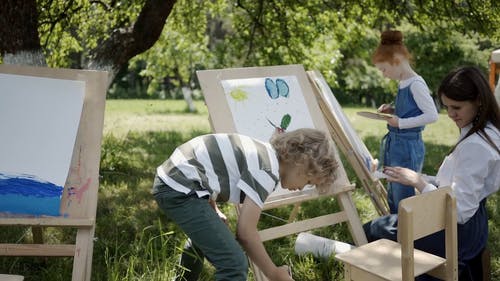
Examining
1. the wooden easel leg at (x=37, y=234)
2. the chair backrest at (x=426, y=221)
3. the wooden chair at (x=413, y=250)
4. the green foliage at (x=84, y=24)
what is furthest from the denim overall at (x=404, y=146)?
the green foliage at (x=84, y=24)

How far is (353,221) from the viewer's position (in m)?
2.84

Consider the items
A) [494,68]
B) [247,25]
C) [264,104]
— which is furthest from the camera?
[494,68]

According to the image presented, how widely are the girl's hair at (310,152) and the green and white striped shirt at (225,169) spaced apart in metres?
0.05

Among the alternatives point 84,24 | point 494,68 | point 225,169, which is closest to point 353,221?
point 225,169

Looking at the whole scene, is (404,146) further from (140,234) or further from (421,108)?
(140,234)

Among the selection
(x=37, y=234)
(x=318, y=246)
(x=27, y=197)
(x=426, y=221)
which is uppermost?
(x=426, y=221)

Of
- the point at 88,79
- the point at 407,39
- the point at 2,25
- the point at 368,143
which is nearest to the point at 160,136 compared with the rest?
the point at 368,143

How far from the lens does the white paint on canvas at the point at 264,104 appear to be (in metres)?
2.85

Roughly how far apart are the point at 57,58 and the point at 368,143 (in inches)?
191

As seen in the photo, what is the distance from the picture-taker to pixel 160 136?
8.04m

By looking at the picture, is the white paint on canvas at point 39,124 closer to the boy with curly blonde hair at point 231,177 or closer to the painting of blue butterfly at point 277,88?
the boy with curly blonde hair at point 231,177

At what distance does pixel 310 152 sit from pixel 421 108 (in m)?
1.39

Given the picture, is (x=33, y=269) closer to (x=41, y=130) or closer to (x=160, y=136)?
(x=41, y=130)

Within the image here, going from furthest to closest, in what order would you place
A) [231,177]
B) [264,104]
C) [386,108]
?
[386,108] < [264,104] < [231,177]
